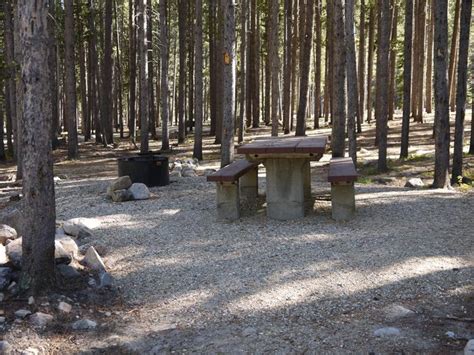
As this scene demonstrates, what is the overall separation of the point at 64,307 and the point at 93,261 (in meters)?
1.14

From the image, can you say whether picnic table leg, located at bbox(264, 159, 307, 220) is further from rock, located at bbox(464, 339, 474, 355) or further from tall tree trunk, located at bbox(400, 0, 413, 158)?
tall tree trunk, located at bbox(400, 0, 413, 158)

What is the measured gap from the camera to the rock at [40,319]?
446 cm

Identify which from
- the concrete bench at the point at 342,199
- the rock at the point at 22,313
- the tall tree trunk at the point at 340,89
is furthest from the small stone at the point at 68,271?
the tall tree trunk at the point at 340,89

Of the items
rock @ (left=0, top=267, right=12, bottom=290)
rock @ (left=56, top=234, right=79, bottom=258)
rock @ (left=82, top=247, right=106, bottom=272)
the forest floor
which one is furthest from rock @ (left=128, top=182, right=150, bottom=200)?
rock @ (left=0, top=267, right=12, bottom=290)

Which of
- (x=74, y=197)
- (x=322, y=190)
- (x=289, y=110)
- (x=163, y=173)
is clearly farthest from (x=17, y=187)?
(x=289, y=110)

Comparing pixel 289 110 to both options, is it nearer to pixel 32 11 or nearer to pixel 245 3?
pixel 245 3

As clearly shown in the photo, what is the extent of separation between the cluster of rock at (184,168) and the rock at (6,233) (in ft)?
21.3

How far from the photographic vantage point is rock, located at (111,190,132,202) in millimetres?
9859

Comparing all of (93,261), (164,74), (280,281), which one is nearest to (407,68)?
(164,74)

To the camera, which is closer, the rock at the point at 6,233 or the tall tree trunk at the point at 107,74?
the rock at the point at 6,233

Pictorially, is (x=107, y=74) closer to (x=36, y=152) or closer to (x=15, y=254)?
(x=15, y=254)

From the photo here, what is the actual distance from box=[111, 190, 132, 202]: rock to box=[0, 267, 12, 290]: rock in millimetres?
4658

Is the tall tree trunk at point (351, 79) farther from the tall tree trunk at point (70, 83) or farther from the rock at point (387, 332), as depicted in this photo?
the tall tree trunk at point (70, 83)

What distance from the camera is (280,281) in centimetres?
537
